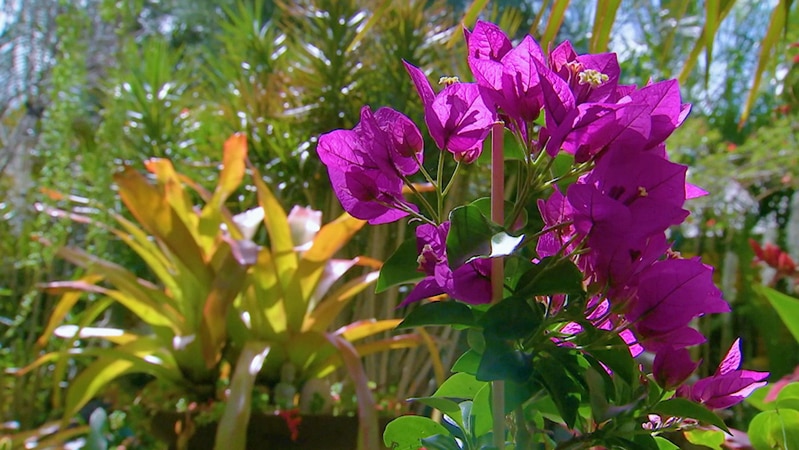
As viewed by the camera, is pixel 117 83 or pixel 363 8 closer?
pixel 363 8

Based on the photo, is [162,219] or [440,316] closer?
[440,316]

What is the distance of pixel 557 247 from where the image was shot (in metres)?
0.30

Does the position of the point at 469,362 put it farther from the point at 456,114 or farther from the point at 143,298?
the point at 143,298

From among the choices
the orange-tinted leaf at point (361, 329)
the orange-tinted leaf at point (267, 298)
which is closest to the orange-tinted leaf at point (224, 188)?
the orange-tinted leaf at point (267, 298)

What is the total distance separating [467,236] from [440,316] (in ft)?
0.10

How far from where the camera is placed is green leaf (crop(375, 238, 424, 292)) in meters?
0.27

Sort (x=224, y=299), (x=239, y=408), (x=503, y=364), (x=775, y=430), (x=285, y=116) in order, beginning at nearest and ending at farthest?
1. (x=503, y=364)
2. (x=775, y=430)
3. (x=239, y=408)
4. (x=224, y=299)
5. (x=285, y=116)

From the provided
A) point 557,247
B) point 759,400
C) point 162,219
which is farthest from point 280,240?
point 557,247

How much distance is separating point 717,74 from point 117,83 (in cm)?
217

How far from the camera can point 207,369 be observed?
0.95 metres

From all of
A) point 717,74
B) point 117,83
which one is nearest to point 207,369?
point 117,83

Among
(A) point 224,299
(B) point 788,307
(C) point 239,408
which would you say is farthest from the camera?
(A) point 224,299

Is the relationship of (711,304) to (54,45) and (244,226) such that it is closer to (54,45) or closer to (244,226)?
(244,226)

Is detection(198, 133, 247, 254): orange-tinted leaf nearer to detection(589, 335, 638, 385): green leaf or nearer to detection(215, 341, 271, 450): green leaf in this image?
detection(215, 341, 271, 450): green leaf
